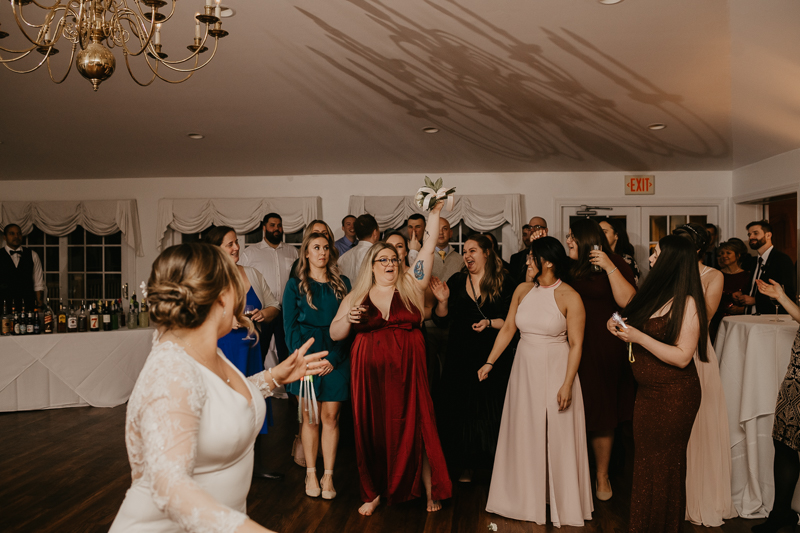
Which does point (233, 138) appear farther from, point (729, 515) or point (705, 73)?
Answer: point (729, 515)

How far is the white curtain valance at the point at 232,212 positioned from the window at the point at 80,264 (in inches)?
36.6

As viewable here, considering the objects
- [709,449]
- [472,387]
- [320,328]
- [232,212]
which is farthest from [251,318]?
[232,212]

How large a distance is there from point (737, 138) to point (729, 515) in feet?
12.6

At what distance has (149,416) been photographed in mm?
1098

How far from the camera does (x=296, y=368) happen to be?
1588 millimetres

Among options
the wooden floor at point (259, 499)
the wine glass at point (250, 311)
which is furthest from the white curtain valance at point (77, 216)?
the wine glass at point (250, 311)

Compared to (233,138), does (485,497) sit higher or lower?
lower

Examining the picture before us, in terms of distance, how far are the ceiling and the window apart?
1914 millimetres

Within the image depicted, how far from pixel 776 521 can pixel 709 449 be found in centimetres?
42

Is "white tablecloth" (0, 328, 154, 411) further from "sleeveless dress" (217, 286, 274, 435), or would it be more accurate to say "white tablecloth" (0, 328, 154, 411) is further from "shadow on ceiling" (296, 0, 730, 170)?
"shadow on ceiling" (296, 0, 730, 170)

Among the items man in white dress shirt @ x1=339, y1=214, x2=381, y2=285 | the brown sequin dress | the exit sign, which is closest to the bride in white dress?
the brown sequin dress

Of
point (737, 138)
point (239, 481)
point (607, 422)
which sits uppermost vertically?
point (737, 138)

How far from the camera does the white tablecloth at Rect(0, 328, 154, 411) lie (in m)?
5.14

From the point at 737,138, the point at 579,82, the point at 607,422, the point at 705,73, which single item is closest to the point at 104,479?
the point at 607,422
